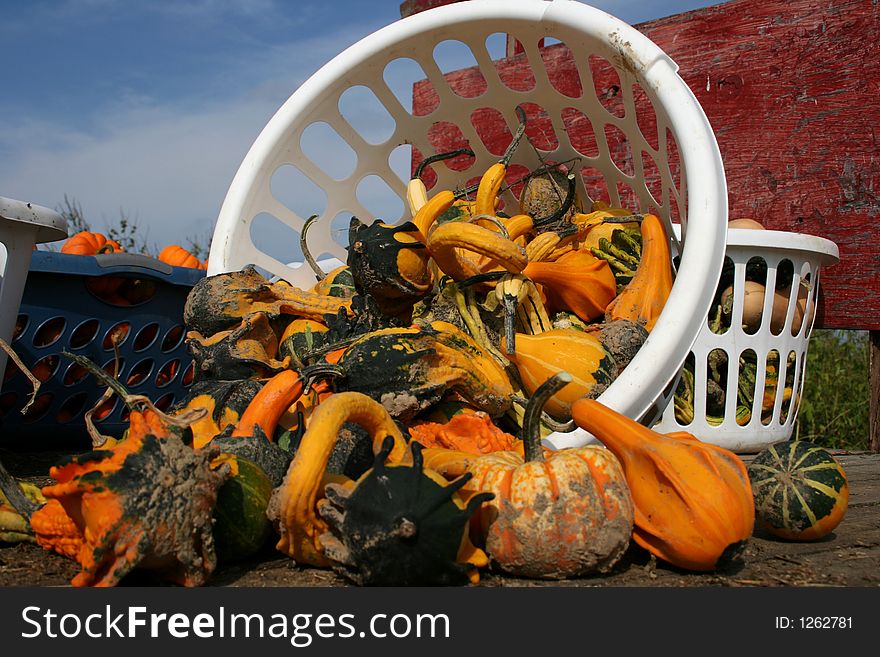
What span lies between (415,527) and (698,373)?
4.71 ft

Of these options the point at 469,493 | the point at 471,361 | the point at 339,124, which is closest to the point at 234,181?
the point at 339,124

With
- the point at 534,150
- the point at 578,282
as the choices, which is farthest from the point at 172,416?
the point at 534,150

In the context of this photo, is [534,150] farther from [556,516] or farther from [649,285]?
[556,516]

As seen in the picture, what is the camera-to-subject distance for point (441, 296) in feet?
7.86

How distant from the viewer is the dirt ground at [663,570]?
1.37 m

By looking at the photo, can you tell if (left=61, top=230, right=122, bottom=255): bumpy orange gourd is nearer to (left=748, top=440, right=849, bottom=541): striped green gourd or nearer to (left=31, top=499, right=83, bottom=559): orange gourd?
(left=31, top=499, right=83, bottom=559): orange gourd

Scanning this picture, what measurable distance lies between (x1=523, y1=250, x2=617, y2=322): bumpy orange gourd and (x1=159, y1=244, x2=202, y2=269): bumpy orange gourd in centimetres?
216

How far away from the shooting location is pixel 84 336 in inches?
107

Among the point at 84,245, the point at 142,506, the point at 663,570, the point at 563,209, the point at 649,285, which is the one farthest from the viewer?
the point at 84,245

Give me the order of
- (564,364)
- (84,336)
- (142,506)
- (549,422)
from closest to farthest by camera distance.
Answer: (142,506)
(549,422)
(564,364)
(84,336)

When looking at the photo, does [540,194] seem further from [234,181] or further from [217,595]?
[217,595]

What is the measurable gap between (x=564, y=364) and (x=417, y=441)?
2.30ft

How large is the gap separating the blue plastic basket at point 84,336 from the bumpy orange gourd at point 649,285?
1.57 m

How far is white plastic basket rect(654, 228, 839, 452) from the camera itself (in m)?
2.44
